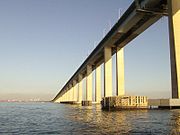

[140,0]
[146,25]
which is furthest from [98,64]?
[140,0]

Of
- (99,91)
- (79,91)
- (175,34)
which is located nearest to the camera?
(175,34)

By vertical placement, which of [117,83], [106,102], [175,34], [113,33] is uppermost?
[113,33]

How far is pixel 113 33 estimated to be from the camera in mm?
69625

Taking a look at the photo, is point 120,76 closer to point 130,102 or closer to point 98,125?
point 130,102

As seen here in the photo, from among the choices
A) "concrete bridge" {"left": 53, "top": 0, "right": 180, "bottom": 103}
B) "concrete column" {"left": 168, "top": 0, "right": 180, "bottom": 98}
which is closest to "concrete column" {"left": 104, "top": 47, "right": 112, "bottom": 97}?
"concrete bridge" {"left": 53, "top": 0, "right": 180, "bottom": 103}

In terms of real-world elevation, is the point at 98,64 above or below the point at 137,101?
above

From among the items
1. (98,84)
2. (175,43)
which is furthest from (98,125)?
(98,84)

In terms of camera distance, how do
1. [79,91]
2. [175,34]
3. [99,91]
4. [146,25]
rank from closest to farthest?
[175,34] < [146,25] < [99,91] < [79,91]

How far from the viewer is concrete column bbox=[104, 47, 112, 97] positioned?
81.5 metres

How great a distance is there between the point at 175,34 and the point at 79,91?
112904 millimetres

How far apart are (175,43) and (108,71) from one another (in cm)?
4068

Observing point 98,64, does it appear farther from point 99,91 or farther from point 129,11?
point 129,11

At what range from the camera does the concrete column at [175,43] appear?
4197 cm

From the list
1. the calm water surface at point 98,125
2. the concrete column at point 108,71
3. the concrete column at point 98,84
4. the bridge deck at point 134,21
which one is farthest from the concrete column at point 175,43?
the concrete column at point 98,84
